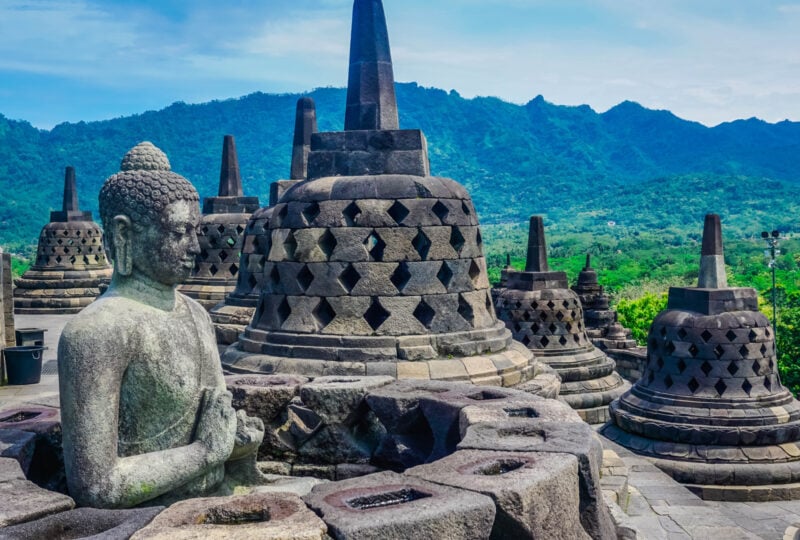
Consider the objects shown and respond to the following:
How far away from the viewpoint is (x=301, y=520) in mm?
2393

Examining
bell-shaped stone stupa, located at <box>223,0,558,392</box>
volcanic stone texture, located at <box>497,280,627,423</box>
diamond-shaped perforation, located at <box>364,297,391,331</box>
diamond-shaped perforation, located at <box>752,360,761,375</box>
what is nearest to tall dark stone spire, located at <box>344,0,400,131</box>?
bell-shaped stone stupa, located at <box>223,0,558,392</box>

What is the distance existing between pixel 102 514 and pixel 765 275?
162 feet

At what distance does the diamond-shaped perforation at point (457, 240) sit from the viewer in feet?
20.1

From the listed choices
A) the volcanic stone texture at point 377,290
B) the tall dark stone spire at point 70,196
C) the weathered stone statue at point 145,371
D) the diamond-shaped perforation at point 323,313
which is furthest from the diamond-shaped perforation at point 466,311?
the tall dark stone spire at point 70,196

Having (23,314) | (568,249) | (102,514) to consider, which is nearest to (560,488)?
(102,514)

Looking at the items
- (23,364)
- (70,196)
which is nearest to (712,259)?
(23,364)

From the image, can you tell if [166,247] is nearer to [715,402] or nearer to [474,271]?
[474,271]

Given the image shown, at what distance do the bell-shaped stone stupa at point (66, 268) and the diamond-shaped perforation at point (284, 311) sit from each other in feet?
37.6

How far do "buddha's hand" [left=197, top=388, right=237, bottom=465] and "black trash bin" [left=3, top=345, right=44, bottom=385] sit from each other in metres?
7.25

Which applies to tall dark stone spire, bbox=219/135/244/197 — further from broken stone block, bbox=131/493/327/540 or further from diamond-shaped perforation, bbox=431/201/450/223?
broken stone block, bbox=131/493/327/540

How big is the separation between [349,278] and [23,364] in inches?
216

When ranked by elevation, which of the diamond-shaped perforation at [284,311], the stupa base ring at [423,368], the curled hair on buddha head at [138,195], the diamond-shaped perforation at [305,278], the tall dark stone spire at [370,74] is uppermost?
the tall dark stone spire at [370,74]

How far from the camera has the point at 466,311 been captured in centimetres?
610

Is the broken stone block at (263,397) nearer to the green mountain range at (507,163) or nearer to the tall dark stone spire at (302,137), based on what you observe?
the tall dark stone spire at (302,137)
